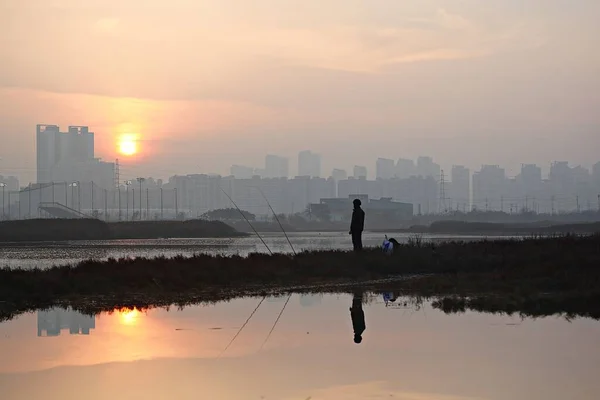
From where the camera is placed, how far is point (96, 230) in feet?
333

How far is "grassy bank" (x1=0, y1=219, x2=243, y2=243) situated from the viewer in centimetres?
9244

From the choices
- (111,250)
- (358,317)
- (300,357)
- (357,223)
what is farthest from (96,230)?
(300,357)

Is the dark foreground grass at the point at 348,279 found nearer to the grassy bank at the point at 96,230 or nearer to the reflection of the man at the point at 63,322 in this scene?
Answer: the reflection of the man at the point at 63,322

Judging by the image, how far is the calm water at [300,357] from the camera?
27.5 feet

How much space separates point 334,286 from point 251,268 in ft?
10.00

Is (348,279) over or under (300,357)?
over

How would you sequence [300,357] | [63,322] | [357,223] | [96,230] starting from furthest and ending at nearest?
[96,230] → [357,223] → [63,322] → [300,357]

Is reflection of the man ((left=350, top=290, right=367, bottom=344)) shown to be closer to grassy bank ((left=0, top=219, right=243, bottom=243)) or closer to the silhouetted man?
the silhouetted man

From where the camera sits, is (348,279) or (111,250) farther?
(111,250)

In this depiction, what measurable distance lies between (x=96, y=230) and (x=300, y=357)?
93906mm

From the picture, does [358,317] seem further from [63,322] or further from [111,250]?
[111,250]

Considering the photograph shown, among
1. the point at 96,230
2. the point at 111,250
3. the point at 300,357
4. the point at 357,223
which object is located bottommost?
the point at 300,357

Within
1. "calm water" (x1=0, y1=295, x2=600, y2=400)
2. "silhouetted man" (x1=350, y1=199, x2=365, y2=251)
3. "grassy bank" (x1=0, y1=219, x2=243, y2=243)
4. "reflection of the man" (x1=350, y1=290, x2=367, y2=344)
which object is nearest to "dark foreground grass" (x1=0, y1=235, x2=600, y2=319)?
"silhouetted man" (x1=350, y1=199, x2=365, y2=251)

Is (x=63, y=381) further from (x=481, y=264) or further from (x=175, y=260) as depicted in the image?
(x=481, y=264)
